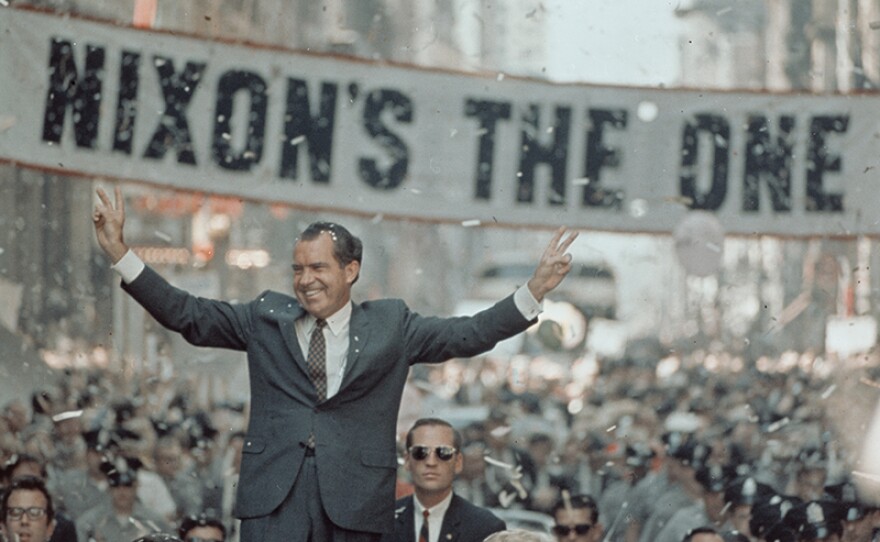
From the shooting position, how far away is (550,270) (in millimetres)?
4625

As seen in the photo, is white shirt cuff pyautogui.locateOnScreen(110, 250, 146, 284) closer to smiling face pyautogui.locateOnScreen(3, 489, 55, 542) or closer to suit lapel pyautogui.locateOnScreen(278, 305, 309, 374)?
suit lapel pyautogui.locateOnScreen(278, 305, 309, 374)

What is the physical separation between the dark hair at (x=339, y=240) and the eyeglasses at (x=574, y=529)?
262cm

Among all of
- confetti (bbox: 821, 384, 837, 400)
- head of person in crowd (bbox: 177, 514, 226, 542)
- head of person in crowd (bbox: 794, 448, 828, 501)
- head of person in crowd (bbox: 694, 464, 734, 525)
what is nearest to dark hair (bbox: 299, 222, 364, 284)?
head of person in crowd (bbox: 177, 514, 226, 542)

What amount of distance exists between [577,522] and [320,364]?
2.64 m

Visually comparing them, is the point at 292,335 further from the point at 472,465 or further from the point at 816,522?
the point at 472,465

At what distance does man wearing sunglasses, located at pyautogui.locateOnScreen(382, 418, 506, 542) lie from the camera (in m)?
5.62

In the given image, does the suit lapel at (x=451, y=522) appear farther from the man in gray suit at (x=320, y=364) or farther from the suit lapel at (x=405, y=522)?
the man in gray suit at (x=320, y=364)

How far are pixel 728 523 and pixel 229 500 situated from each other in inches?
119

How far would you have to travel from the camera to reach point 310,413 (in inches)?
179

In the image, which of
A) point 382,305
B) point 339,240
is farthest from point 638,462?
point 339,240

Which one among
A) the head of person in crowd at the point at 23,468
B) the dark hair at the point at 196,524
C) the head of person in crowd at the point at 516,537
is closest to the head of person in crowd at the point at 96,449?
the head of person in crowd at the point at 23,468

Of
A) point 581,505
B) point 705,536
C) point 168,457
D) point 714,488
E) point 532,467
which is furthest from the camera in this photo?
point 532,467

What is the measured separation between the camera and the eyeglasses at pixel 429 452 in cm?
563

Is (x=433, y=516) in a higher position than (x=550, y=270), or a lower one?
lower
